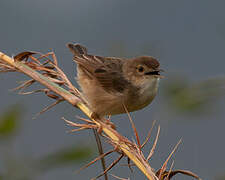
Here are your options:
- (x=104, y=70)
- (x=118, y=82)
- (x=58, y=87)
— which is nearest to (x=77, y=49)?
(x=104, y=70)

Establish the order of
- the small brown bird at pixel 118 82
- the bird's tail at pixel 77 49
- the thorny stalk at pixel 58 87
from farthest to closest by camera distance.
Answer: the bird's tail at pixel 77 49 < the small brown bird at pixel 118 82 < the thorny stalk at pixel 58 87

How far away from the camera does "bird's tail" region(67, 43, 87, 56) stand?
3.51m

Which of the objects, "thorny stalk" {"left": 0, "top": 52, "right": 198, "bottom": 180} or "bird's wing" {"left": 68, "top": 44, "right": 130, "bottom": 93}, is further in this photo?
"bird's wing" {"left": 68, "top": 44, "right": 130, "bottom": 93}

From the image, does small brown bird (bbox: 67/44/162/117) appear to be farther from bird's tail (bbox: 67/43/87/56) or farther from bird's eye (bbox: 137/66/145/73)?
bird's tail (bbox: 67/43/87/56)

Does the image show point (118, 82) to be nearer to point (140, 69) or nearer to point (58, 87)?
point (140, 69)

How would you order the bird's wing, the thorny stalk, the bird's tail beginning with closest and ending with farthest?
1. the thorny stalk
2. the bird's wing
3. the bird's tail

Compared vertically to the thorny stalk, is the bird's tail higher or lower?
higher

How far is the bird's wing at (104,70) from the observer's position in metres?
3.03

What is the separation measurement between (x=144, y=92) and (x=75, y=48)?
1.14 metres

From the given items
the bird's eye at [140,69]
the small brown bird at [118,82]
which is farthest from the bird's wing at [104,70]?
the bird's eye at [140,69]

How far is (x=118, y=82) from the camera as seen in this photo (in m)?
3.05

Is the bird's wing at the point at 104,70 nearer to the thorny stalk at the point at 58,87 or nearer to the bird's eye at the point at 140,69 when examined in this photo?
the bird's eye at the point at 140,69

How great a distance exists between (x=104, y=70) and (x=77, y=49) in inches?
23.5

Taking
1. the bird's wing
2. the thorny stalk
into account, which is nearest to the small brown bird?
the bird's wing
